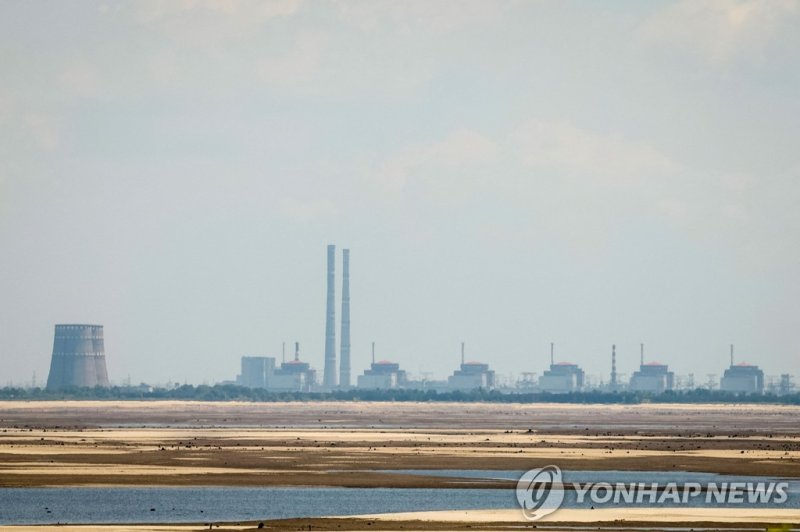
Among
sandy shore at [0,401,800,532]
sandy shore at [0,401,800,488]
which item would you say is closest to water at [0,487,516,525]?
sandy shore at [0,401,800,532]

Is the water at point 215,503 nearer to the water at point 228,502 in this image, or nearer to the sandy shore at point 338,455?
the water at point 228,502

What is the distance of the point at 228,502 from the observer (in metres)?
57.3

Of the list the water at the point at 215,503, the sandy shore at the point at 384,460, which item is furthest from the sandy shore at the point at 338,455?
the water at the point at 215,503

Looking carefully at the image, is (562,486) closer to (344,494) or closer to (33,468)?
(344,494)

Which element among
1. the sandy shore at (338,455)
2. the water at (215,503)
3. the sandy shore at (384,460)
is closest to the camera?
the sandy shore at (384,460)

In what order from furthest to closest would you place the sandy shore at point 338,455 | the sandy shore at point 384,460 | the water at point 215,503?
the sandy shore at point 338,455 < the water at point 215,503 < the sandy shore at point 384,460

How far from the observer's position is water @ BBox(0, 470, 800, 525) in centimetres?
5200

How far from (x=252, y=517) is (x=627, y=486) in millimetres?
20028

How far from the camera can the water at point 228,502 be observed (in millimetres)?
52000

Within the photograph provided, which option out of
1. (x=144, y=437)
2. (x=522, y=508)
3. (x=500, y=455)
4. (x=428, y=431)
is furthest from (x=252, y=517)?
(x=428, y=431)

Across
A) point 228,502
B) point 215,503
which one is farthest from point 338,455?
point 215,503

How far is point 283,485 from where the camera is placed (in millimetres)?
65438

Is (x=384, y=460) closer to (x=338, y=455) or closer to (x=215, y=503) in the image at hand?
(x=338, y=455)

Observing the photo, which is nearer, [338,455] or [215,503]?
[215,503]
